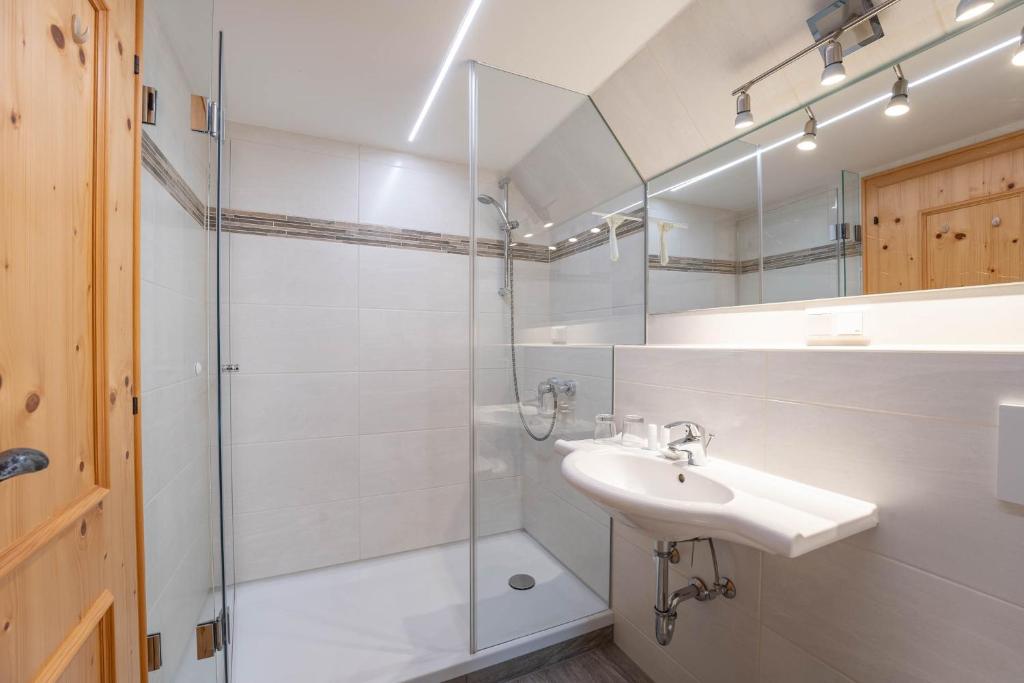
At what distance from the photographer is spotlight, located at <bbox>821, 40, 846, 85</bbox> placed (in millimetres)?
1161

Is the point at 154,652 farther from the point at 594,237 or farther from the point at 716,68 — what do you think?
the point at 716,68

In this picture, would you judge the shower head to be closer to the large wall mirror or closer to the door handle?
the large wall mirror

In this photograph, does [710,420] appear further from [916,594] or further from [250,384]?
[250,384]

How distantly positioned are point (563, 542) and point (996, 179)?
5.71 ft

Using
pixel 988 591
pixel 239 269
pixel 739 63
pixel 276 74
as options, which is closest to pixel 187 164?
pixel 276 74

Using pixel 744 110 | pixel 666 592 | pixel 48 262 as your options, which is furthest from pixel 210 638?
pixel 744 110

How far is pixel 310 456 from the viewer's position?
2188 mm

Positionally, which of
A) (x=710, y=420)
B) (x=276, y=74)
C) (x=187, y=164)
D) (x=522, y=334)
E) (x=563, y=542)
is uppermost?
(x=276, y=74)

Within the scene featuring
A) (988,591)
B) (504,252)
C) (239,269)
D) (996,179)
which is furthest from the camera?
(239,269)

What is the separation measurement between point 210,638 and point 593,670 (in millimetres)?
1335

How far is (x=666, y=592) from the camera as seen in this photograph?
4.17 ft

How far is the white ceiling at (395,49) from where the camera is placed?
1.38 metres

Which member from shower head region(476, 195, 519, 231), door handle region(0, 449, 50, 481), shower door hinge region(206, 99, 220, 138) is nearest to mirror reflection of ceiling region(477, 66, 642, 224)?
shower head region(476, 195, 519, 231)

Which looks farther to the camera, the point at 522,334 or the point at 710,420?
the point at 522,334
